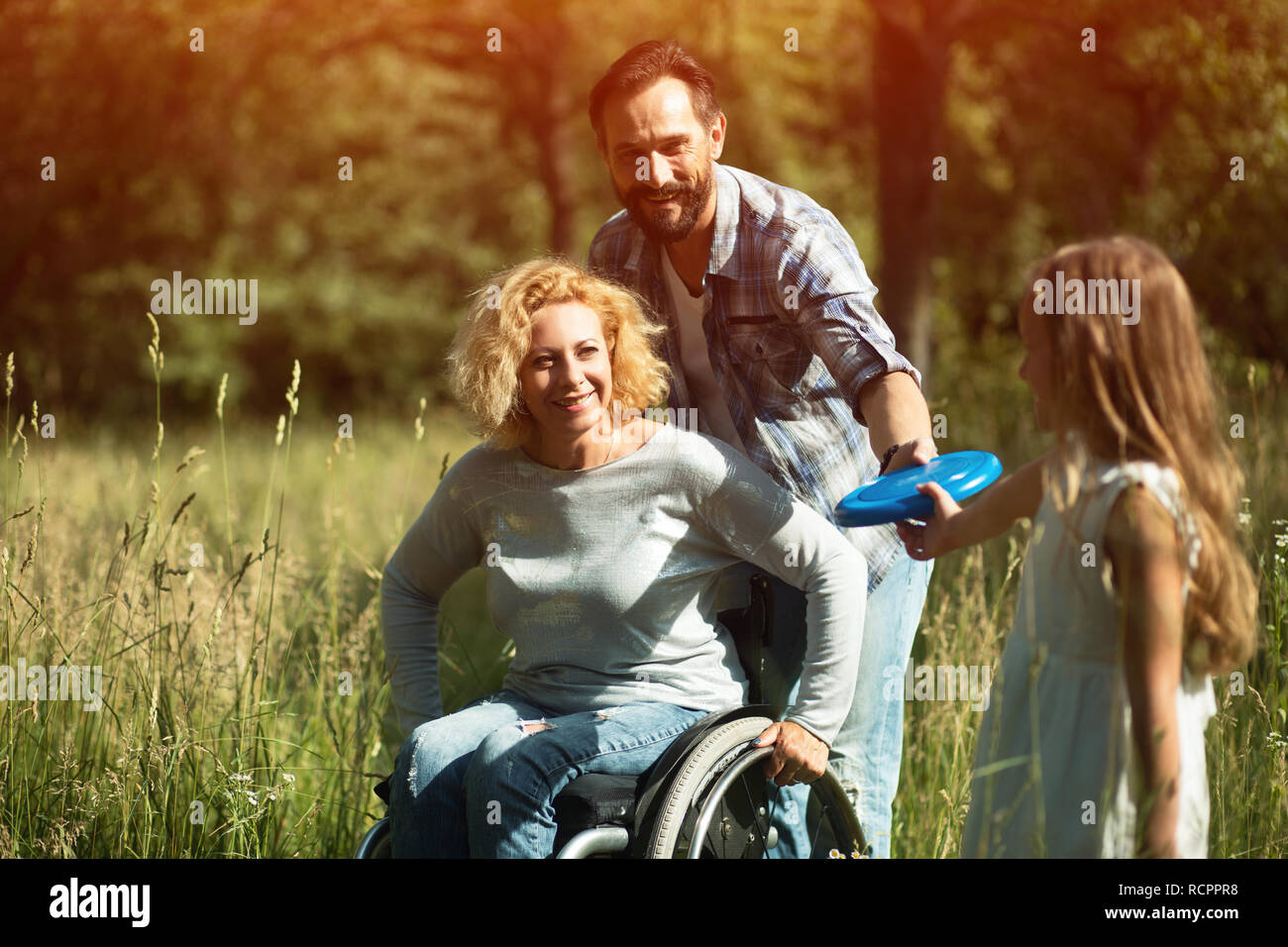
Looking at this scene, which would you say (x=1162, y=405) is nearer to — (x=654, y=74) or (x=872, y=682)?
(x=872, y=682)

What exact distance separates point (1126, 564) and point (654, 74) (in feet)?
5.01

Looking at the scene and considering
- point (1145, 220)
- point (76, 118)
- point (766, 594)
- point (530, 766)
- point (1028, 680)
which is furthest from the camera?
point (76, 118)

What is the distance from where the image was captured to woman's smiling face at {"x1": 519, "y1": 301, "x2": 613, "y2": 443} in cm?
246

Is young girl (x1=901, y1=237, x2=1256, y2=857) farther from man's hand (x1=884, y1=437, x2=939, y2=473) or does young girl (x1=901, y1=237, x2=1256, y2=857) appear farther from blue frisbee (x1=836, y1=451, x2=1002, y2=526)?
man's hand (x1=884, y1=437, x2=939, y2=473)

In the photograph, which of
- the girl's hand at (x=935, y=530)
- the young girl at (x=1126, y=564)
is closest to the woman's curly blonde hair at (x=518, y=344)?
the girl's hand at (x=935, y=530)

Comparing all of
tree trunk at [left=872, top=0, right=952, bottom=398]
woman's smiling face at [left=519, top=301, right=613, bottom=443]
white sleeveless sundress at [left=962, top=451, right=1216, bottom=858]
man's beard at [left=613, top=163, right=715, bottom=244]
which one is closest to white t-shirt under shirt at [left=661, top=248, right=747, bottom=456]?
man's beard at [left=613, top=163, right=715, bottom=244]

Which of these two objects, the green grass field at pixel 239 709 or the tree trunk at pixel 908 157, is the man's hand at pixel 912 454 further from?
the tree trunk at pixel 908 157

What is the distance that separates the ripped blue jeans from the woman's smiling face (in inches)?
22.2

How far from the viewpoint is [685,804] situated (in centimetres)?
213

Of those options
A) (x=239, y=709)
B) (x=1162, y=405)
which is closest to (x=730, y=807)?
(x=1162, y=405)

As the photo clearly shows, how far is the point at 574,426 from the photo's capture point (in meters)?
2.47

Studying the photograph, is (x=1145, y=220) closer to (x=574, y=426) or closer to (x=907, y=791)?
(x=907, y=791)
